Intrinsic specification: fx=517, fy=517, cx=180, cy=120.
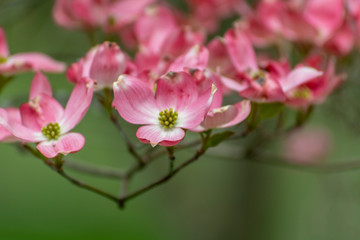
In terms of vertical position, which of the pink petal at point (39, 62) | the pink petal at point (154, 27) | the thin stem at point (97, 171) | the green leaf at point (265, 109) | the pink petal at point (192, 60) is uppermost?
the pink petal at point (154, 27)

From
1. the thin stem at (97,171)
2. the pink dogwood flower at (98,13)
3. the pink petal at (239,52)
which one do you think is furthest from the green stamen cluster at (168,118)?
the pink dogwood flower at (98,13)

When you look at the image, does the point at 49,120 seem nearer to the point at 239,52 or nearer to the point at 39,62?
the point at 39,62

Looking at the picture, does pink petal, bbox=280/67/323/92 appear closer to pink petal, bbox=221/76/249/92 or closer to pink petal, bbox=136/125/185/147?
pink petal, bbox=221/76/249/92

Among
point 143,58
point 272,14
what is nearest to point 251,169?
point 272,14

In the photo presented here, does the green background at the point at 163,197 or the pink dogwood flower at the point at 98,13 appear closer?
the pink dogwood flower at the point at 98,13

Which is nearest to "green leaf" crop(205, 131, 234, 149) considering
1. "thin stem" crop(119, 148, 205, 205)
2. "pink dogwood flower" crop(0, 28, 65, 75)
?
"thin stem" crop(119, 148, 205, 205)

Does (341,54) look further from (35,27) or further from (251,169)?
(251,169)

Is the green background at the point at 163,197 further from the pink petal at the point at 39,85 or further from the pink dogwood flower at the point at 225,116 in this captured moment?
the pink dogwood flower at the point at 225,116
